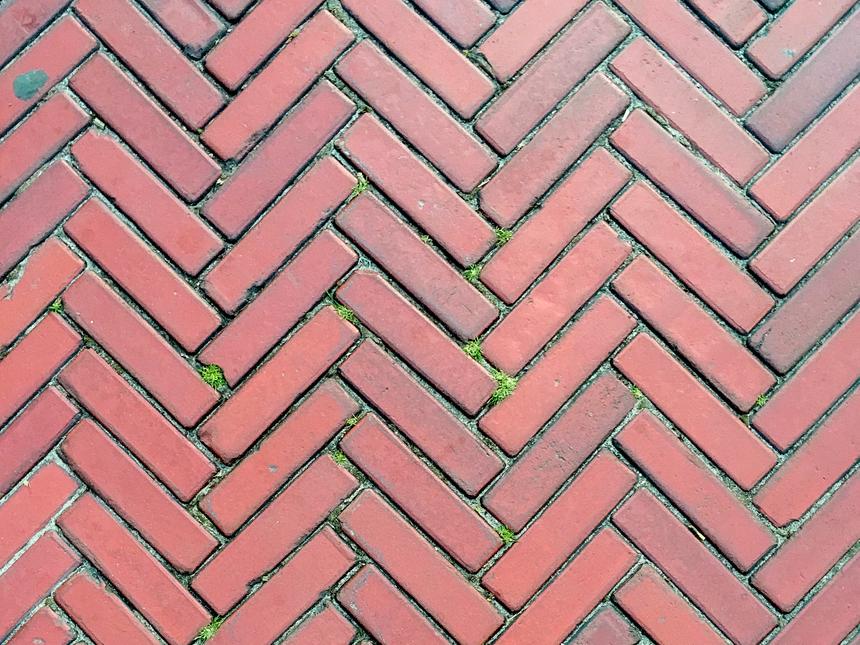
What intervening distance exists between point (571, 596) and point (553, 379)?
46 cm

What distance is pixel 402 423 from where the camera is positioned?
1.59 metres

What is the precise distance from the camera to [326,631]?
1.56 meters

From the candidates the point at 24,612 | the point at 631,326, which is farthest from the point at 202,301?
the point at 631,326

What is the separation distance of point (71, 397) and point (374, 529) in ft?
2.37

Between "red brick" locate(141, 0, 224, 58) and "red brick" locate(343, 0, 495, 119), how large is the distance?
31 centimetres

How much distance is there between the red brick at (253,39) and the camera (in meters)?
1.65

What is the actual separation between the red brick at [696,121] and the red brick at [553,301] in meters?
0.30

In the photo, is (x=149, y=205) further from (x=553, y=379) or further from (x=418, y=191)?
(x=553, y=379)

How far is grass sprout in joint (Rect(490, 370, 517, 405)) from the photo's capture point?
63.1 inches

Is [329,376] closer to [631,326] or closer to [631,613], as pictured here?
[631,326]

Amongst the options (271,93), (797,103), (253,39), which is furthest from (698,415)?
(253,39)

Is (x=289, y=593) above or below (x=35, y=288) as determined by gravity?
below

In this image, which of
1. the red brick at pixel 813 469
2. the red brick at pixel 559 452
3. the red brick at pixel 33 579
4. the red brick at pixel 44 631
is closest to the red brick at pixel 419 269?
the red brick at pixel 559 452

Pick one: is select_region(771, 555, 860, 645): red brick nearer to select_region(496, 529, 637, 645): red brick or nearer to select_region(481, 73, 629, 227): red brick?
select_region(496, 529, 637, 645): red brick
